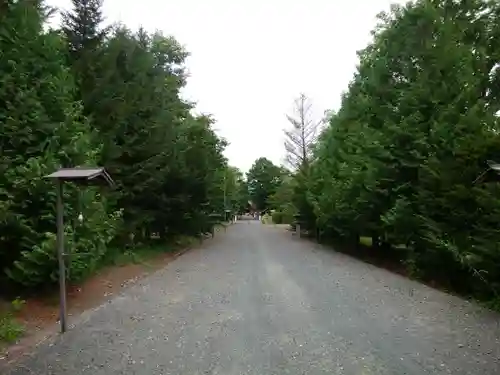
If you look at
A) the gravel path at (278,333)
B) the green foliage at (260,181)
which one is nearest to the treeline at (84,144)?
the gravel path at (278,333)

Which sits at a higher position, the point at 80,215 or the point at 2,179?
the point at 2,179

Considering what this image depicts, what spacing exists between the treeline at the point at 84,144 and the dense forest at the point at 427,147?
7.22 m

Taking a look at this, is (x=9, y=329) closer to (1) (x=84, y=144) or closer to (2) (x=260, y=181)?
(1) (x=84, y=144)

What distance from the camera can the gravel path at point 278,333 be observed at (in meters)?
5.42

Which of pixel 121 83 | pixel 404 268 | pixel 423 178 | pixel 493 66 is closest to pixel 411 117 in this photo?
pixel 423 178

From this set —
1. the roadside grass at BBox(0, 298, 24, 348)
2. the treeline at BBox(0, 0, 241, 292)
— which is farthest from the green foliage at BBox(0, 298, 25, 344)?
the treeline at BBox(0, 0, 241, 292)

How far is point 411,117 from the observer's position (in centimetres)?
1425

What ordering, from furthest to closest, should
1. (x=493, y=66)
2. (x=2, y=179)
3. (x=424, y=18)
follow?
(x=493, y=66) < (x=424, y=18) < (x=2, y=179)

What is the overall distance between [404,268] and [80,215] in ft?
35.7

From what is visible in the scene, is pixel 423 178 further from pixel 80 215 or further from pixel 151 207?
pixel 151 207

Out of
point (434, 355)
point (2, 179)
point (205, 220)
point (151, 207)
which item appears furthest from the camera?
point (205, 220)

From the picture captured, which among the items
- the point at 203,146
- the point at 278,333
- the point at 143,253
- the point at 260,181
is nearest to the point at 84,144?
the point at 278,333

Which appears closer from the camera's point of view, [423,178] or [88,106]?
[423,178]

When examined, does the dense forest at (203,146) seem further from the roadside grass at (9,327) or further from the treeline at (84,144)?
the roadside grass at (9,327)
